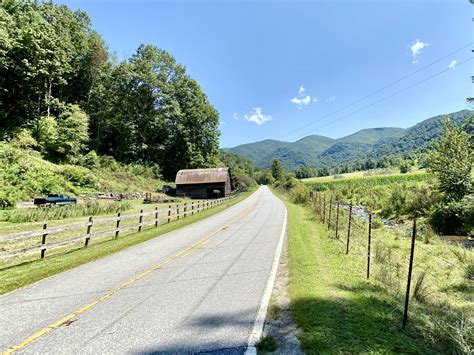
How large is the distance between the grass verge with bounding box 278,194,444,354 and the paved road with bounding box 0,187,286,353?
93cm

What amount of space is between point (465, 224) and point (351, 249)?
1458 cm

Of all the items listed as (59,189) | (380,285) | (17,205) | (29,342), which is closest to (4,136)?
(59,189)

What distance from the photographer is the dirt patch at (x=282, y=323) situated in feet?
14.5

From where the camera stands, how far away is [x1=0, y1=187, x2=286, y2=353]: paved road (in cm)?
450

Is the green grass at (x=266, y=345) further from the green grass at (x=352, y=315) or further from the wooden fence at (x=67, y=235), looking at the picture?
the wooden fence at (x=67, y=235)

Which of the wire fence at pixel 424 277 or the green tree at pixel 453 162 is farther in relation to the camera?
the green tree at pixel 453 162

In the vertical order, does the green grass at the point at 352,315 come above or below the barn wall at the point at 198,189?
below

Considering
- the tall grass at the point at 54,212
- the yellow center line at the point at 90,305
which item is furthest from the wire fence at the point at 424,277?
the tall grass at the point at 54,212

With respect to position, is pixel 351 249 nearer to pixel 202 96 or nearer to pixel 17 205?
pixel 17 205

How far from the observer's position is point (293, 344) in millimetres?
4492

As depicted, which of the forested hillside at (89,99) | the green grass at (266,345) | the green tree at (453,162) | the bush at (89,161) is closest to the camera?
the green grass at (266,345)

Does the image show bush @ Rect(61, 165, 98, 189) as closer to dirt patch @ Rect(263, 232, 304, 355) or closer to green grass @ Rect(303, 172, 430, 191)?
dirt patch @ Rect(263, 232, 304, 355)

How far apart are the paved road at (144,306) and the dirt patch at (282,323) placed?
315 millimetres

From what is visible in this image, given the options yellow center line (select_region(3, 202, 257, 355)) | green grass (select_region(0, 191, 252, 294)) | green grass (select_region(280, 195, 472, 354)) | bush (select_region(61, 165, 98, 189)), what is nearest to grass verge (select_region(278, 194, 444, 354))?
green grass (select_region(280, 195, 472, 354))
